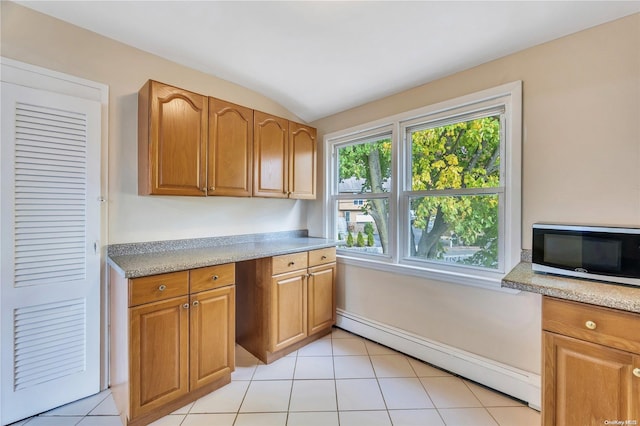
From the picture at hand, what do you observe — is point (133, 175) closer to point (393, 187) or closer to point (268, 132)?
point (268, 132)

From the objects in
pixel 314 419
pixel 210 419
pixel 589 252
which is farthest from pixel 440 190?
pixel 210 419

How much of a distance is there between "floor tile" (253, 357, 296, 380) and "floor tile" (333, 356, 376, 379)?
34cm

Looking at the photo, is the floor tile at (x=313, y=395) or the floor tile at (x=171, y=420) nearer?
the floor tile at (x=171, y=420)

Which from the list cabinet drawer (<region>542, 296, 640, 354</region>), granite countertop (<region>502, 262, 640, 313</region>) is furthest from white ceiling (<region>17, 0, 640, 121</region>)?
cabinet drawer (<region>542, 296, 640, 354</region>)

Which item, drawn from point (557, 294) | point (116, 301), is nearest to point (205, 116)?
point (116, 301)

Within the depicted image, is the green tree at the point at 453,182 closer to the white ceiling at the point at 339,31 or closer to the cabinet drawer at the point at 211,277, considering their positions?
the white ceiling at the point at 339,31

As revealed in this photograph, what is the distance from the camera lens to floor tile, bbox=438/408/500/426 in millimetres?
1558

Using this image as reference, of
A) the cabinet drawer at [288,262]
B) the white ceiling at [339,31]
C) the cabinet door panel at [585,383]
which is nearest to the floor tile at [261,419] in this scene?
the cabinet drawer at [288,262]

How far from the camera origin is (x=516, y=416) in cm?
161

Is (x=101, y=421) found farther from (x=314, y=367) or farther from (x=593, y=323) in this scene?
(x=593, y=323)

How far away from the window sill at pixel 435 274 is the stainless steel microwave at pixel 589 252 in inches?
13.7

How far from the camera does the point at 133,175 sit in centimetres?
200

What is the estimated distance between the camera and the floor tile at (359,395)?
1.70m

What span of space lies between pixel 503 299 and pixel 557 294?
2.10ft
